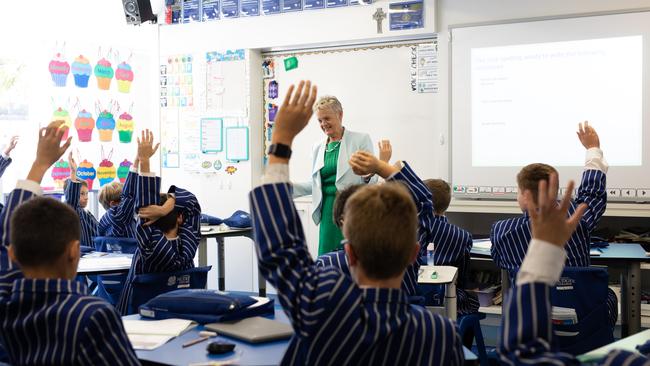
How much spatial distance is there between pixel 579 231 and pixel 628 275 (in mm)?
776

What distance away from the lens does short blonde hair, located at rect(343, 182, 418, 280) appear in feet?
4.68

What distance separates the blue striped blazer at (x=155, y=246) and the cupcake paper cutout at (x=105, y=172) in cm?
335

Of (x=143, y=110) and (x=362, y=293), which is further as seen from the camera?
(x=143, y=110)

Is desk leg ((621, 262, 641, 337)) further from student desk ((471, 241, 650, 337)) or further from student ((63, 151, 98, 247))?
student ((63, 151, 98, 247))

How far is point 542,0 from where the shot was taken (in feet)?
17.8

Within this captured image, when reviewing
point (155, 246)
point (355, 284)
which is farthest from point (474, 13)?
point (355, 284)

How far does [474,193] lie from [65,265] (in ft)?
14.4

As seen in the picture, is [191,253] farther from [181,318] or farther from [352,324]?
[352,324]

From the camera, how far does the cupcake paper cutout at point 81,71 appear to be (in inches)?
238

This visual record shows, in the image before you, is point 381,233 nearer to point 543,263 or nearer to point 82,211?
point 543,263

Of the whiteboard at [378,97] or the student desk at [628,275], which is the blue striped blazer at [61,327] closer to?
the student desk at [628,275]

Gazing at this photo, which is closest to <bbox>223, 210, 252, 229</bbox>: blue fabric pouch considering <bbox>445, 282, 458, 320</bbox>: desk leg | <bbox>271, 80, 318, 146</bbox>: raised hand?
<bbox>445, 282, 458, 320</bbox>: desk leg

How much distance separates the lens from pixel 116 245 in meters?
3.96

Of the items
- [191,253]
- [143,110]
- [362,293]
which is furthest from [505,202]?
[362,293]
